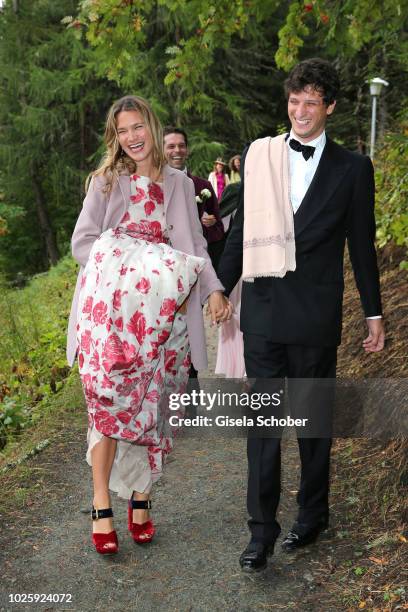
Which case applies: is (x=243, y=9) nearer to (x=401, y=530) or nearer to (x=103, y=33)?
(x=103, y=33)

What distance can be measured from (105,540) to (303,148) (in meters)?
2.22

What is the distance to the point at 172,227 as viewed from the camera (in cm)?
413

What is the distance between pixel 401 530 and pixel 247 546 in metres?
0.78

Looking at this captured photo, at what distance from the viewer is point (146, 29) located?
21.0m

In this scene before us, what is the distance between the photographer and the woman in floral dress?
3824 mm

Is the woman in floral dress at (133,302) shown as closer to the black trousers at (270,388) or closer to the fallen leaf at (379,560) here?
the black trousers at (270,388)

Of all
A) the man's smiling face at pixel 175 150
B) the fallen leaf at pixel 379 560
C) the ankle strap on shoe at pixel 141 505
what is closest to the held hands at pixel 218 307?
the ankle strap on shoe at pixel 141 505

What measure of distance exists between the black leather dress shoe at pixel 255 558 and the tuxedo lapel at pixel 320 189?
1529 mm

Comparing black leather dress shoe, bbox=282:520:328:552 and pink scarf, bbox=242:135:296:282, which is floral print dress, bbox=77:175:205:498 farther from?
black leather dress shoe, bbox=282:520:328:552

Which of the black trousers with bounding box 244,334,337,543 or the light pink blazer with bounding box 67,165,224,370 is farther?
the light pink blazer with bounding box 67,165,224,370

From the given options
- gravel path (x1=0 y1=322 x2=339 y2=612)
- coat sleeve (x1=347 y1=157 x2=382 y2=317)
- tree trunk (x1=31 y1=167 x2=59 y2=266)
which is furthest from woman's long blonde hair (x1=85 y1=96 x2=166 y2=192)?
tree trunk (x1=31 y1=167 x2=59 y2=266)

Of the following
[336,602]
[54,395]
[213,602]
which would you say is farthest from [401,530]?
[54,395]

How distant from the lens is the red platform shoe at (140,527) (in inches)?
160

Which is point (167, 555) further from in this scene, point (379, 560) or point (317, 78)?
point (317, 78)
